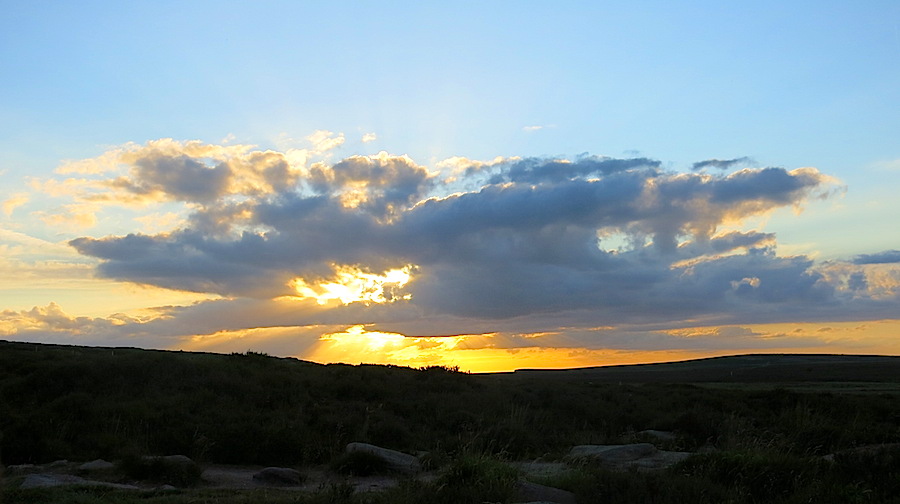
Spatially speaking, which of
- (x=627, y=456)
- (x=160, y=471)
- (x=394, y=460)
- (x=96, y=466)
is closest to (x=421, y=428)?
(x=394, y=460)

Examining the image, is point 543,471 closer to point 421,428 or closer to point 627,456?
point 627,456

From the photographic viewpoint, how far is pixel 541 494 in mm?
10391

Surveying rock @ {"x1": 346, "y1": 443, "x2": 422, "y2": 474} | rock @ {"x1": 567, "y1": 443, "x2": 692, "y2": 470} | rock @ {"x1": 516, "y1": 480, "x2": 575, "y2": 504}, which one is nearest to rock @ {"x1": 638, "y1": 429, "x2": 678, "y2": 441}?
rock @ {"x1": 567, "y1": 443, "x2": 692, "y2": 470}

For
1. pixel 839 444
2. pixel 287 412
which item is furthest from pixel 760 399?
pixel 287 412

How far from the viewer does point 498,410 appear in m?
24.9

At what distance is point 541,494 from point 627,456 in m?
5.74

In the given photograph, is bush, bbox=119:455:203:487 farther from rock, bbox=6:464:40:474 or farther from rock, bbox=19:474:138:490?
rock, bbox=6:464:40:474

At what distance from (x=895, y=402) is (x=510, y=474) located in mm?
29878

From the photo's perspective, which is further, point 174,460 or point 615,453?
point 615,453

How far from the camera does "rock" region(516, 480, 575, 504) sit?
1022 cm

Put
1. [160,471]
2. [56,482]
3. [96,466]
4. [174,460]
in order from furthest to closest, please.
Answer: [96,466]
[174,460]
[160,471]
[56,482]

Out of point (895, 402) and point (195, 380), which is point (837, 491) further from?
point (895, 402)

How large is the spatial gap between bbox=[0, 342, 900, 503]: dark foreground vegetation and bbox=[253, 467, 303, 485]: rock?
0.99 m

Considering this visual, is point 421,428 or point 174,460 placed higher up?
point 174,460
